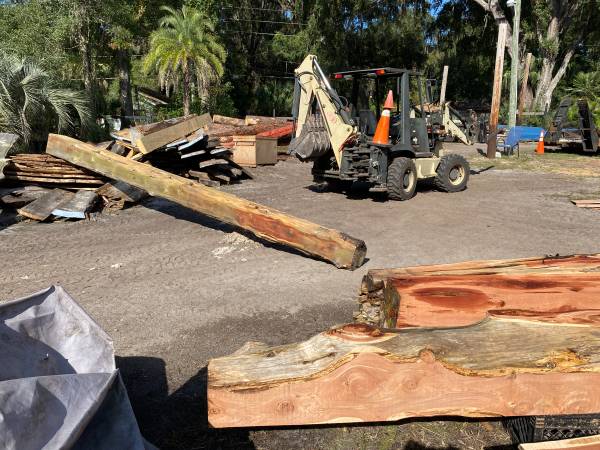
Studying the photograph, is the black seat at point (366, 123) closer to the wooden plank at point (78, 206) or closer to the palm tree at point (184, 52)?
the wooden plank at point (78, 206)

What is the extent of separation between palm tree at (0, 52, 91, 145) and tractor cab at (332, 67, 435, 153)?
21.0ft

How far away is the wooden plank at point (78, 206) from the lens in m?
8.73

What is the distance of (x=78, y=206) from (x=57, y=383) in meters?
7.93

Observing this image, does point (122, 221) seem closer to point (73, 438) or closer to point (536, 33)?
point (73, 438)

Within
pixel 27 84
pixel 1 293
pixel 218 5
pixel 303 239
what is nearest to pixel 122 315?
pixel 1 293

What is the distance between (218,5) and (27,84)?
74.9 ft

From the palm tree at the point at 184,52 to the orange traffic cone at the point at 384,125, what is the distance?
17864 mm

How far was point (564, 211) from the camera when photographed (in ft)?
31.1

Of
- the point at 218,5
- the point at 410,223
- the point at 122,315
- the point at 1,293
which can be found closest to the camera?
the point at 122,315

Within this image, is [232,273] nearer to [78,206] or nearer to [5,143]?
[78,206]

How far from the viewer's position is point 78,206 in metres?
8.87

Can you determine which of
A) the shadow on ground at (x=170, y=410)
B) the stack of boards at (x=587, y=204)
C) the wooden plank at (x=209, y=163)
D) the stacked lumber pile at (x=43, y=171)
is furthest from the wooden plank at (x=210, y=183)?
the shadow on ground at (x=170, y=410)

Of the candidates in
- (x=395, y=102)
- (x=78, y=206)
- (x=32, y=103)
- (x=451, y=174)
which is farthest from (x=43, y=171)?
(x=451, y=174)

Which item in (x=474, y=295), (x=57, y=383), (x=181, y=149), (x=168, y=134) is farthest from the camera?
(x=181, y=149)
